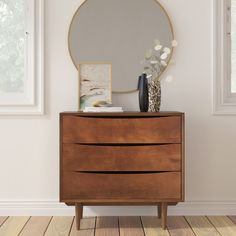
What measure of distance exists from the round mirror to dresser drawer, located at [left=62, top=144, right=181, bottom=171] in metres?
0.60

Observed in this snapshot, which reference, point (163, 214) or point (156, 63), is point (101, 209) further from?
point (156, 63)

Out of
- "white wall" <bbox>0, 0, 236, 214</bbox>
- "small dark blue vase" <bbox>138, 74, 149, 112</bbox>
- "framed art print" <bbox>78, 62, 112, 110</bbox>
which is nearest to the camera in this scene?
"small dark blue vase" <bbox>138, 74, 149, 112</bbox>

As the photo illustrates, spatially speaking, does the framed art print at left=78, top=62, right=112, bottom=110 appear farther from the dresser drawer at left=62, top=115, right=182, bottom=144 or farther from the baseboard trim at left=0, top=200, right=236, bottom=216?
the baseboard trim at left=0, top=200, right=236, bottom=216

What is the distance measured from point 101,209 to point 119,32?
1.26 meters

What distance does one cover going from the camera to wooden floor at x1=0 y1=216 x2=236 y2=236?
2697 mm

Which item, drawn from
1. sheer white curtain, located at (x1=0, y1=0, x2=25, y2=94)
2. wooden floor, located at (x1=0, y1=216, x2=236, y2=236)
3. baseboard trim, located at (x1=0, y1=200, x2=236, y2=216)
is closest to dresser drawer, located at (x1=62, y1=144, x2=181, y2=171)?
wooden floor, located at (x1=0, y1=216, x2=236, y2=236)

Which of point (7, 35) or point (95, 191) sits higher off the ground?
point (7, 35)

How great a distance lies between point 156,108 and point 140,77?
23 cm

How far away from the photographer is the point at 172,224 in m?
2.91

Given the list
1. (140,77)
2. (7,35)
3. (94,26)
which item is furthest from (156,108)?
(7,35)

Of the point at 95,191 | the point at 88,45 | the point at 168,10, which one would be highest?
the point at 168,10

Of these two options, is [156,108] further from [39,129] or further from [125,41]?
[39,129]

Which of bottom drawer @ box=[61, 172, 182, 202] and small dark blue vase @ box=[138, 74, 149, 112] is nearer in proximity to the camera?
bottom drawer @ box=[61, 172, 182, 202]

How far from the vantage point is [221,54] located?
3125mm
